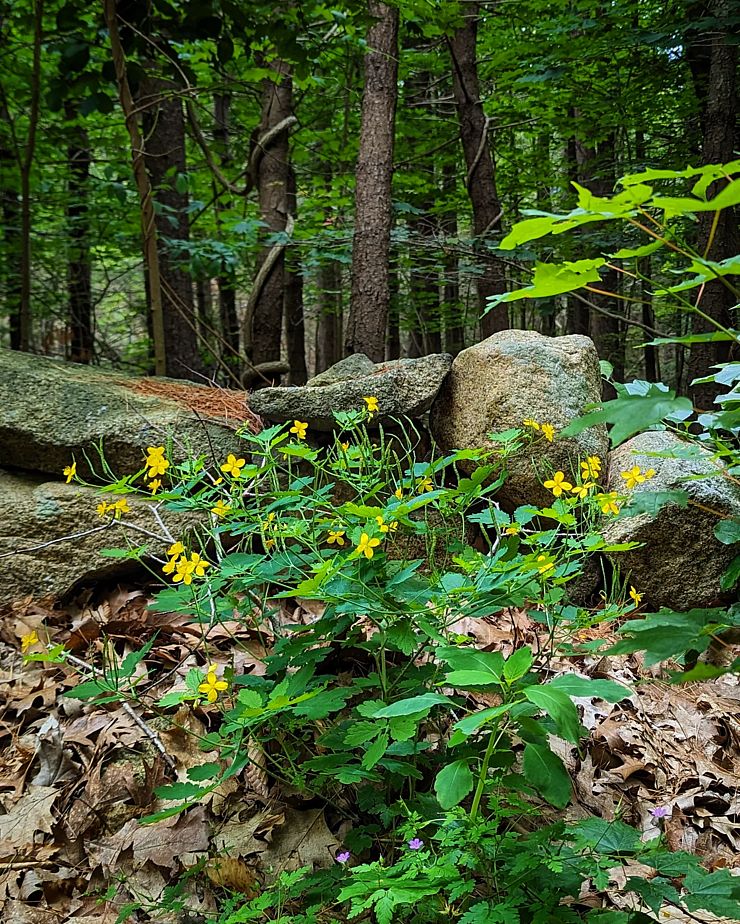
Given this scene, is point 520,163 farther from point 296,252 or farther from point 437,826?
point 437,826

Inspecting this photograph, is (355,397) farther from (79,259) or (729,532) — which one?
(79,259)

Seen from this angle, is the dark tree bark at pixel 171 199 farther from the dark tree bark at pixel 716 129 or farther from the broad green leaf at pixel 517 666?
the broad green leaf at pixel 517 666

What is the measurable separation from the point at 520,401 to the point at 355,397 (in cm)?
86

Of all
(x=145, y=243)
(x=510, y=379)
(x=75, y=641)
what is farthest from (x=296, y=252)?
(x=75, y=641)

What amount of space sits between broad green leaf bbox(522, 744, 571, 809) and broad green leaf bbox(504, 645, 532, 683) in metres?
0.16

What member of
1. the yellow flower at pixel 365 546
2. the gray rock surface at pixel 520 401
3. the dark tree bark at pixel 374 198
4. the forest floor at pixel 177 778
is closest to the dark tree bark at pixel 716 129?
the gray rock surface at pixel 520 401

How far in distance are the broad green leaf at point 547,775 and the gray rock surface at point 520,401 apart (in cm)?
212

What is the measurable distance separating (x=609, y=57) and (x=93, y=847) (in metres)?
6.87

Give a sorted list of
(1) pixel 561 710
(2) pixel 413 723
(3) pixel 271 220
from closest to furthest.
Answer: (1) pixel 561 710 < (2) pixel 413 723 < (3) pixel 271 220

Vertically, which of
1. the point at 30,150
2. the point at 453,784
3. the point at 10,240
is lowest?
the point at 453,784

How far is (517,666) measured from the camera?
128 cm

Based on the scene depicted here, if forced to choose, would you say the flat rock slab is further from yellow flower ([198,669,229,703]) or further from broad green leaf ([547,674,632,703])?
broad green leaf ([547,674,632,703])


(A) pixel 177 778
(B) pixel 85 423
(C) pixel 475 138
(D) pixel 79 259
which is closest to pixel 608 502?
(A) pixel 177 778

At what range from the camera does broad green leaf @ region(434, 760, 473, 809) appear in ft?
4.08
